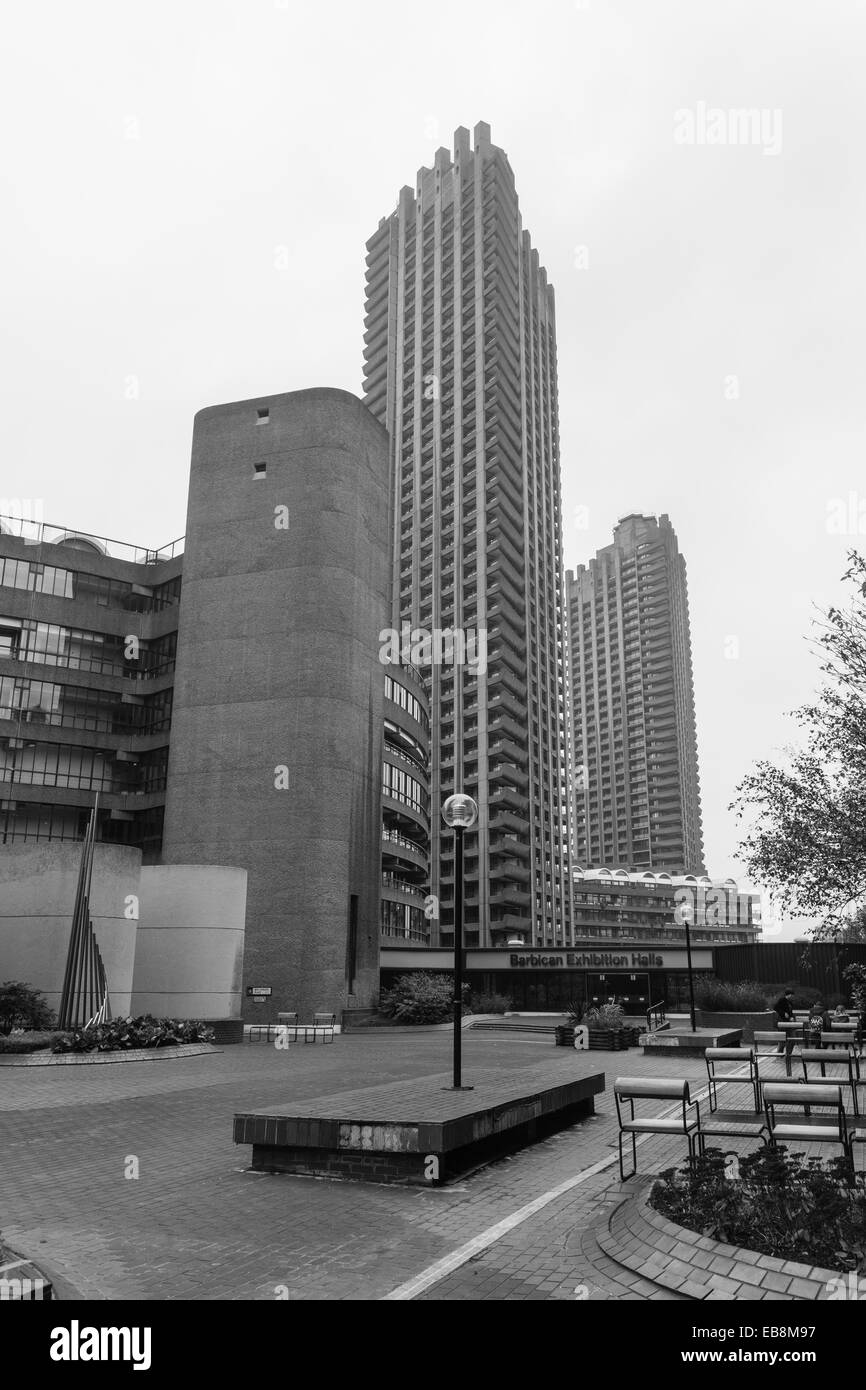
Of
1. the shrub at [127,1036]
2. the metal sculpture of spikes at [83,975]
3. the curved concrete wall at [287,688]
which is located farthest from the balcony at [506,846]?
the metal sculpture of spikes at [83,975]

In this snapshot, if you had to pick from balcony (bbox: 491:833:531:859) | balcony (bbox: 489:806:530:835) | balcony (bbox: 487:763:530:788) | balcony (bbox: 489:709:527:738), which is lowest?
balcony (bbox: 491:833:531:859)

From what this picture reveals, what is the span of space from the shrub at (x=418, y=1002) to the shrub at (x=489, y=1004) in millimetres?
2302

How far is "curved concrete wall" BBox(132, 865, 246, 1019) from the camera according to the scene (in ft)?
105

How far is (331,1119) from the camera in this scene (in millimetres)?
9859

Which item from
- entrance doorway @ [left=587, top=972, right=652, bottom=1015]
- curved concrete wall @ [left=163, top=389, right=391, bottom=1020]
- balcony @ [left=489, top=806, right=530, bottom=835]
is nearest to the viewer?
curved concrete wall @ [left=163, top=389, right=391, bottom=1020]

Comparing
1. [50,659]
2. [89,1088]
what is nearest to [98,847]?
[89,1088]

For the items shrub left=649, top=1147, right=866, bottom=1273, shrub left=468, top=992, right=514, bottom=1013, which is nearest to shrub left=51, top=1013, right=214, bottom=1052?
shrub left=649, top=1147, right=866, bottom=1273

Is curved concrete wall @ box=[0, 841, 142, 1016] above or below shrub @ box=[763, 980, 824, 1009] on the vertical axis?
above

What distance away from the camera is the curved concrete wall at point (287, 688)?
40469 mm

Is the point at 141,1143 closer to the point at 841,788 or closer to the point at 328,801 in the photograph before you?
the point at 841,788

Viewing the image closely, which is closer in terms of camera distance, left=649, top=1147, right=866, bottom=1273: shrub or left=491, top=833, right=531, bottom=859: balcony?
left=649, top=1147, right=866, bottom=1273: shrub

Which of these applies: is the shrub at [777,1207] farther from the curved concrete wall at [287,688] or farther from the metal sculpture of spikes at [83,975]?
the curved concrete wall at [287,688]

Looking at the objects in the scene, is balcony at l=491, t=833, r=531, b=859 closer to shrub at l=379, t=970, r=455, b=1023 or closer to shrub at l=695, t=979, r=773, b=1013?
shrub at l=379, t=970, r=455, b=1023

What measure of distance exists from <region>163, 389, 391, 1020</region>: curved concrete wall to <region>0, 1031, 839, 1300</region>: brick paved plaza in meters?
25.1
